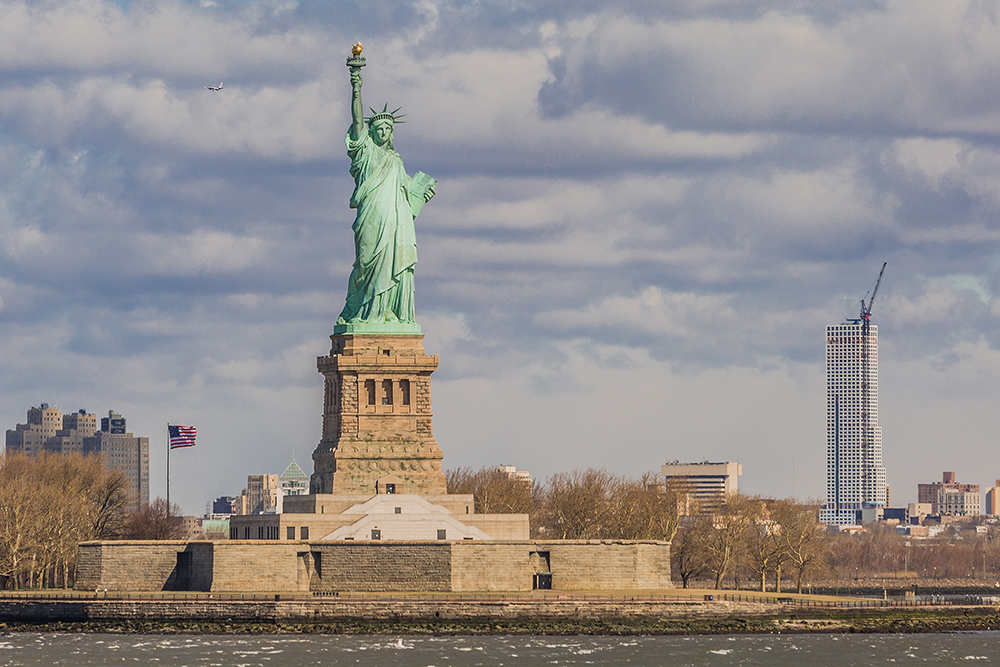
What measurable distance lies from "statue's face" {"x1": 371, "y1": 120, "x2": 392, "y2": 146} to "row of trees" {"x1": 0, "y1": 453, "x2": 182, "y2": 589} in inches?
1077

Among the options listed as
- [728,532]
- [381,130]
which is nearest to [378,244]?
[381,130]

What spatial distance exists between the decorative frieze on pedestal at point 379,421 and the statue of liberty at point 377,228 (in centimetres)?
185

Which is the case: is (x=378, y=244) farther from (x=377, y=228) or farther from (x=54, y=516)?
(x=54, y=516)

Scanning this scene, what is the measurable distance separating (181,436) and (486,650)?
3897 centimetres

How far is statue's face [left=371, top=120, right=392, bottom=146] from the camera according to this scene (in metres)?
110

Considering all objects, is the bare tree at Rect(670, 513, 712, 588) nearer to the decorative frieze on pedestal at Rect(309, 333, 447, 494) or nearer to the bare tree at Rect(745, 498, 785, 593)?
the bare tree at Rect(745, 498, 785, 593)

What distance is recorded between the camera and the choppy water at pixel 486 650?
82.2 metres

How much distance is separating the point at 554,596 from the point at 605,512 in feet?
84.2

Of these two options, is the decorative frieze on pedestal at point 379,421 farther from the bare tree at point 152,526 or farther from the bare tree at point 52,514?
the bare tree at point 152,526

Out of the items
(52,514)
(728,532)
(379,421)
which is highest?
(379,421)

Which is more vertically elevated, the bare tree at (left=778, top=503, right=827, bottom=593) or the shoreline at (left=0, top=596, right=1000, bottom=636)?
the bare tree at (left=778, top=503, right=827, bottom=593)

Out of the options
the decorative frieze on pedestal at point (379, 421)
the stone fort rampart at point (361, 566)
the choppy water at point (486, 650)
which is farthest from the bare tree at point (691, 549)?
the choppy water at point (486, 650)

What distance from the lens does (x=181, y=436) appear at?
120 metres

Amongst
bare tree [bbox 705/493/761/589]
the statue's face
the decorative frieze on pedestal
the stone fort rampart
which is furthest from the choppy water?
the statue's face
